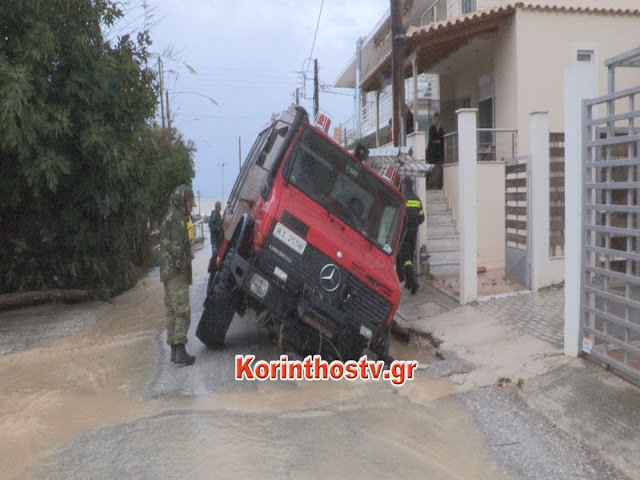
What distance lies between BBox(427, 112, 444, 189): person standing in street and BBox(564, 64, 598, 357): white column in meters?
8.24

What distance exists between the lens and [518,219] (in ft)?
34.4

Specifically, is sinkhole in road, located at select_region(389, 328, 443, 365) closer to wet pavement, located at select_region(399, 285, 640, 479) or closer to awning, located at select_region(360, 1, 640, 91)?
wet pavement, located at select_region(399, 285, 640, 479)

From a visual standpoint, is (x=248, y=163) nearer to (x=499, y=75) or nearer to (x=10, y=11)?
(x=10, y=11)

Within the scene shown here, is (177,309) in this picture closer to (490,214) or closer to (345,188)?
(345,188)

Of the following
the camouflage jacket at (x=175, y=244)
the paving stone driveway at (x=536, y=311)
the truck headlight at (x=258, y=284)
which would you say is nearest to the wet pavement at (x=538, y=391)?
the paving stone driveway at (x=536, y=311)

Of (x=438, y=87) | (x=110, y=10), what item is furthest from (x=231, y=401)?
(x=438, y=87)

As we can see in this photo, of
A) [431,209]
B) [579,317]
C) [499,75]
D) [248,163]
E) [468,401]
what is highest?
[499,75]

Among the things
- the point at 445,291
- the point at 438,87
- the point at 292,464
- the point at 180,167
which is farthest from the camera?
the point at 180,167

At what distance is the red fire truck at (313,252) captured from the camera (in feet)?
22.5

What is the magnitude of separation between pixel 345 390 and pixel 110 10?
27.2 ft

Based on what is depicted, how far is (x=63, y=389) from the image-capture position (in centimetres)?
661

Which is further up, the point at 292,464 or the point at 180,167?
the point at 180,167

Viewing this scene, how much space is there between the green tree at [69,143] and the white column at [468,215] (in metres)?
5.41

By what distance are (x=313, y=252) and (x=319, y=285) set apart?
14.4 inches
